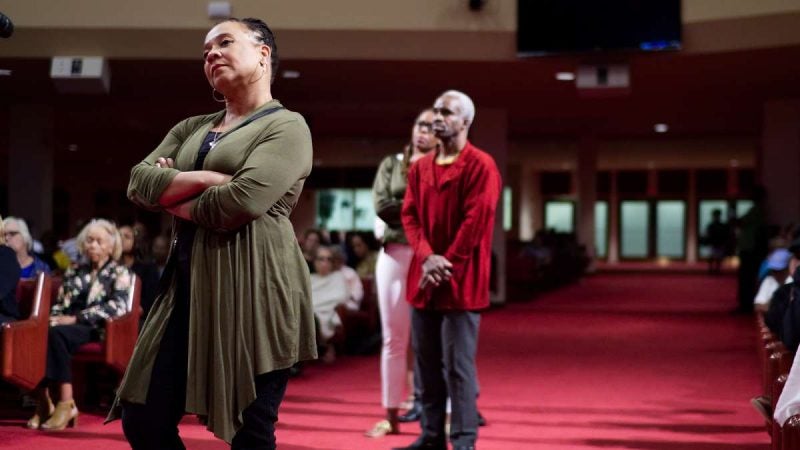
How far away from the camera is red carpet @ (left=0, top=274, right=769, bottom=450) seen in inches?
205

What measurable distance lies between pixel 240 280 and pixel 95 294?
3.94 m

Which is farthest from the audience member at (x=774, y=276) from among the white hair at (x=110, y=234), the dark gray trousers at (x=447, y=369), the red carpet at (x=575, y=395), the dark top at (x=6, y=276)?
the dark top at (x=6, y=276)

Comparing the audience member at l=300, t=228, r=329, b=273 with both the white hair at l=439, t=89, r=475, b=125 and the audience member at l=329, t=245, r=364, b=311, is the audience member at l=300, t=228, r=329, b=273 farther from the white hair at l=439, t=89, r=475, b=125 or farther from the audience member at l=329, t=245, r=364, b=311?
the white hair at l=439, t=89, r=475, b=125

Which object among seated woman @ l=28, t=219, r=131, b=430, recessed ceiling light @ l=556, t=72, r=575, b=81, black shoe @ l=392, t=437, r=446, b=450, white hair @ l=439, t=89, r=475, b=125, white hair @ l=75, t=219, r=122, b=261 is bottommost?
black shoe @ l=392, t=437, r=446, b=450

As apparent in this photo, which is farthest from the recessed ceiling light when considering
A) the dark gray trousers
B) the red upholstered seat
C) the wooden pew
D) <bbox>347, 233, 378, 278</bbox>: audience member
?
the dark gray trousers

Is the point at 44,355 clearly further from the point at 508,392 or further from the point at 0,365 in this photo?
the point at 508,392

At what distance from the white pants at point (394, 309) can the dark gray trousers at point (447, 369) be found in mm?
462

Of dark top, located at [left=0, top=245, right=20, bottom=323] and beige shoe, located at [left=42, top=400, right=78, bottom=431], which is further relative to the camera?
Result: beige shoe, located at [left=42, top=400, right=78, bottom=431]

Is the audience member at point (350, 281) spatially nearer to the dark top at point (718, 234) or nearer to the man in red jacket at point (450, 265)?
the man in red jacket at point (450, 265)

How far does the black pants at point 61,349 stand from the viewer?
5617 mm

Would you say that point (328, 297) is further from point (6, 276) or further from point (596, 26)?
point (596, 26)

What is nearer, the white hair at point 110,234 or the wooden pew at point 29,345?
the wooden pew at point 29,345

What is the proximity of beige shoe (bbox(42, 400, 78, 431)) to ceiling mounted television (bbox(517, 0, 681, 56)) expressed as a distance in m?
6.62

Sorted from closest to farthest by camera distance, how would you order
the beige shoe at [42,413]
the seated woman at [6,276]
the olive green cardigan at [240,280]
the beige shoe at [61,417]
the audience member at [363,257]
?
the olive green cardigan at [240,280] → the seated woman at [6,276] → the beige shoe at [61,417] → the beige shoe at [42,413] → the audience member at [363,257]
